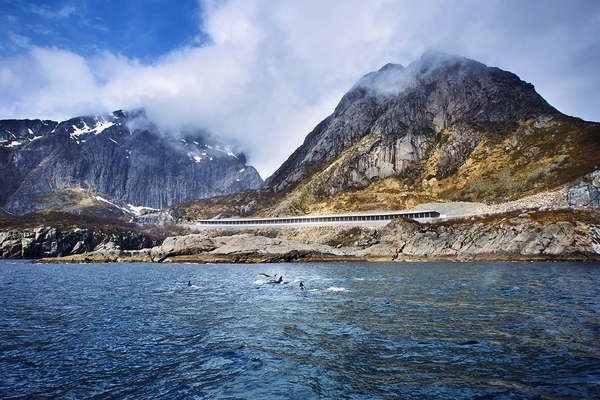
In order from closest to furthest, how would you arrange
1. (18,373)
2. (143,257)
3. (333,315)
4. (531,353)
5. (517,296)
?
1. (18,373)
2. (531,353)
3. (333,315)
4. (517,296)
5. (143,257)

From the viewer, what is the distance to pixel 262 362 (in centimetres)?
1967

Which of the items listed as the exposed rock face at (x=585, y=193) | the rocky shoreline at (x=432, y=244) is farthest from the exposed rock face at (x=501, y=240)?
the exposed rock face at (x=585, y=193)

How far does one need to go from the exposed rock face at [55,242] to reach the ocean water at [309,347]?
14212 centimetres

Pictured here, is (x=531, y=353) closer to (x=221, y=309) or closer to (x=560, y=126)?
(x=221, y=309)

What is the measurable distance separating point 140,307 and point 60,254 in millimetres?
161166

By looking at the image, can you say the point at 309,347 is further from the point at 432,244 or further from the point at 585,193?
the point at 585,193

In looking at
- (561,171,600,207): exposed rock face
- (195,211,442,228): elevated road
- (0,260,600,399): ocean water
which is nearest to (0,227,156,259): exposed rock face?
(195,211,442,228): elevated road

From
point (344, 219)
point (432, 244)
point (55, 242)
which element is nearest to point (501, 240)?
point (432, 244)

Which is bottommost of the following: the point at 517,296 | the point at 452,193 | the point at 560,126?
the point at 517,296

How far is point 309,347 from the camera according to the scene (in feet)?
72.6

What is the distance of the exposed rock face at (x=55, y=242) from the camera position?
533 ft

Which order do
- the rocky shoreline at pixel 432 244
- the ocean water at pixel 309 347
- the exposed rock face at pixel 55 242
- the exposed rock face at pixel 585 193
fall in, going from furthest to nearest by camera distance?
1. the exposed rock face at pixel 55 242
2. the exposed rock face at pixel 585 193
3. the rocky shoreline at pixel 432 244
4. the ocean water at pixel 309 347

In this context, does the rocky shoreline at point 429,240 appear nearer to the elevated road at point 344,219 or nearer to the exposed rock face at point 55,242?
the exposed rock face at point 55,242

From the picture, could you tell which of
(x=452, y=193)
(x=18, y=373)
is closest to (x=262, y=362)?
(x=18, y=373)
